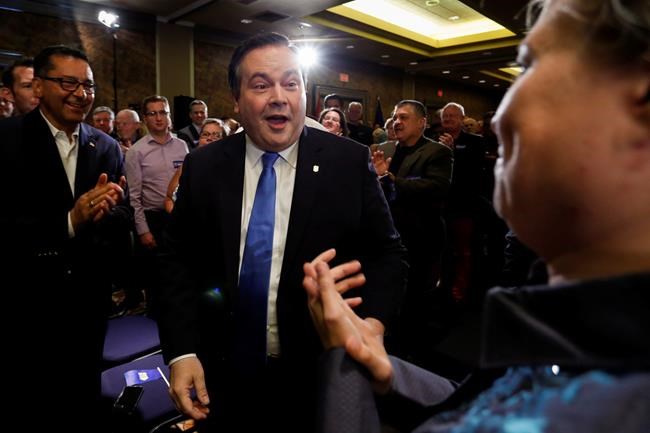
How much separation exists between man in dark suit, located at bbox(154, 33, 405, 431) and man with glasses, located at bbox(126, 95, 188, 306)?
2.33 m

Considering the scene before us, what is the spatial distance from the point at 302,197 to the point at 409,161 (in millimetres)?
2285

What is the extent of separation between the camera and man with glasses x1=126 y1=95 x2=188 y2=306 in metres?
3.71

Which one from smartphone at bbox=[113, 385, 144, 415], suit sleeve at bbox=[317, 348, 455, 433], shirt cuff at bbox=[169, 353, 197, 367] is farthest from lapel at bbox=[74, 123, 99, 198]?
suit sleeve at bbox=[317, 348, 455, 433]

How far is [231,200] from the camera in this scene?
148 centimetres

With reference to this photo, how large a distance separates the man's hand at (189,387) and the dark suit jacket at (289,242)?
49mm

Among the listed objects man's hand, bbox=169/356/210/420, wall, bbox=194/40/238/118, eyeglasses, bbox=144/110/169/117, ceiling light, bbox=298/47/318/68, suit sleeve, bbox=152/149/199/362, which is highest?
ceiling light, bbox=298/47/318/68

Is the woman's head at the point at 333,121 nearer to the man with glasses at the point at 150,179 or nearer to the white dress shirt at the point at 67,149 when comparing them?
the man with glasses at the point at 150,179

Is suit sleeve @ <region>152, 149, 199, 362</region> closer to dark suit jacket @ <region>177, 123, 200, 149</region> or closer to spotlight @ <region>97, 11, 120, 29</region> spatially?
dark suit jacket @ <region>177, 123, 200, 149</region>

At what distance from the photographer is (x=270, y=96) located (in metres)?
1.57

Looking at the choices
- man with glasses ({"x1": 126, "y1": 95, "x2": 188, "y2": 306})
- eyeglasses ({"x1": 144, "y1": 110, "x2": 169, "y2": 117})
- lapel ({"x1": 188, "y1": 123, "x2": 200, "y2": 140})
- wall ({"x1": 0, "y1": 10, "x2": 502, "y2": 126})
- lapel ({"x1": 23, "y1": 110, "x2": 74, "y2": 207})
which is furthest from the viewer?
wall ({"x1": 0, "y1": 10, "x2": 502, "y2": 126})

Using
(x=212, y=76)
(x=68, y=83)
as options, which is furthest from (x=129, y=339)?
(x=212, y=76)

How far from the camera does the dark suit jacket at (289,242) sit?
1.42m

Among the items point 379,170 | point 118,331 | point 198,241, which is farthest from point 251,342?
point 379,170

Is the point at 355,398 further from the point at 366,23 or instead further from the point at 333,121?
the point at 366,23
